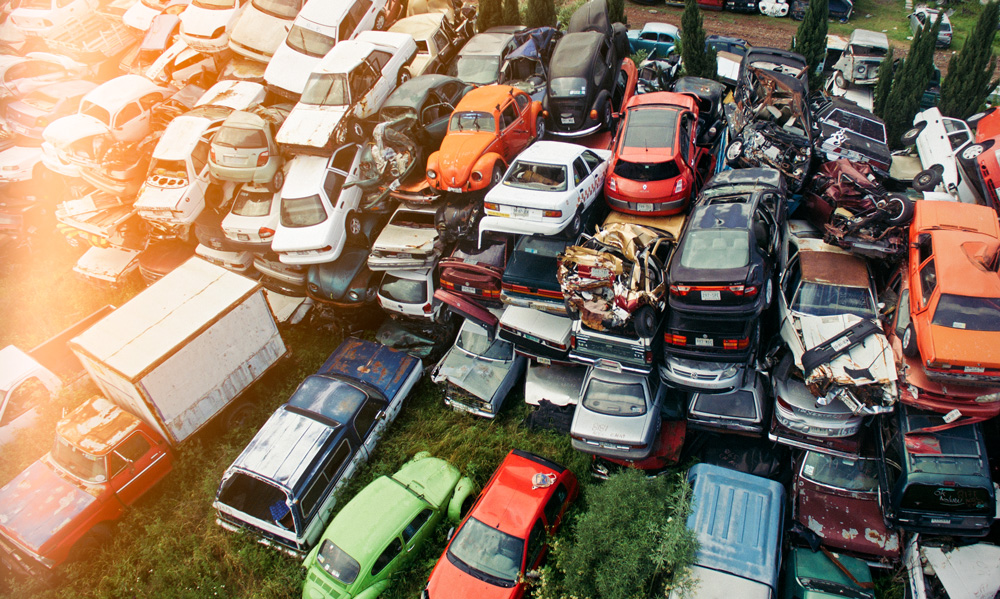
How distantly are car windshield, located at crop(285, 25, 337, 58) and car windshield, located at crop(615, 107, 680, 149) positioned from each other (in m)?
8.16

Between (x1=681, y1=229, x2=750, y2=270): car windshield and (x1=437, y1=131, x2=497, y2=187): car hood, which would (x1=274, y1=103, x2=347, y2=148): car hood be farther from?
(x1=681, y1=229, x2=750, y2=270): car windshield

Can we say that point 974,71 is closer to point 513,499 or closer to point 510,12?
point 510,12

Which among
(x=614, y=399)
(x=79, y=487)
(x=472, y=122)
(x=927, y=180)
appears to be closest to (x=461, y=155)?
(x=472, y=122)

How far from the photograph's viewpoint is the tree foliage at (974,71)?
13188mm

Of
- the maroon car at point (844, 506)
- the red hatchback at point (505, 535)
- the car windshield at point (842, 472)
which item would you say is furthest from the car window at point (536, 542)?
the car windshield at point (842, 472)

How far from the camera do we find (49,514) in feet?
28.3

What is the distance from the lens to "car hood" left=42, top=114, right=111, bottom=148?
1424 centimetres

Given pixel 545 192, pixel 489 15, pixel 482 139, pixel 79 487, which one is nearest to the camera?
pixel 79 487

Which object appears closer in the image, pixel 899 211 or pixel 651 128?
pixel 899 211

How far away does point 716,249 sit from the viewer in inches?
328

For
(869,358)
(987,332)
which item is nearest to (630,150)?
(869,358)

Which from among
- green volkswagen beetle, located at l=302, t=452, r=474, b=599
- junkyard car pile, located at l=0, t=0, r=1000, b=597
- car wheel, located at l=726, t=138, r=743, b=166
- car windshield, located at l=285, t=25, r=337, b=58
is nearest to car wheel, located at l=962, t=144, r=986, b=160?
junkyard car pile, located at l=0, t=0, r=1000, b=597

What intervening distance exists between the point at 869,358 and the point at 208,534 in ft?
33.4

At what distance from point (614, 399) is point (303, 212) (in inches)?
297
